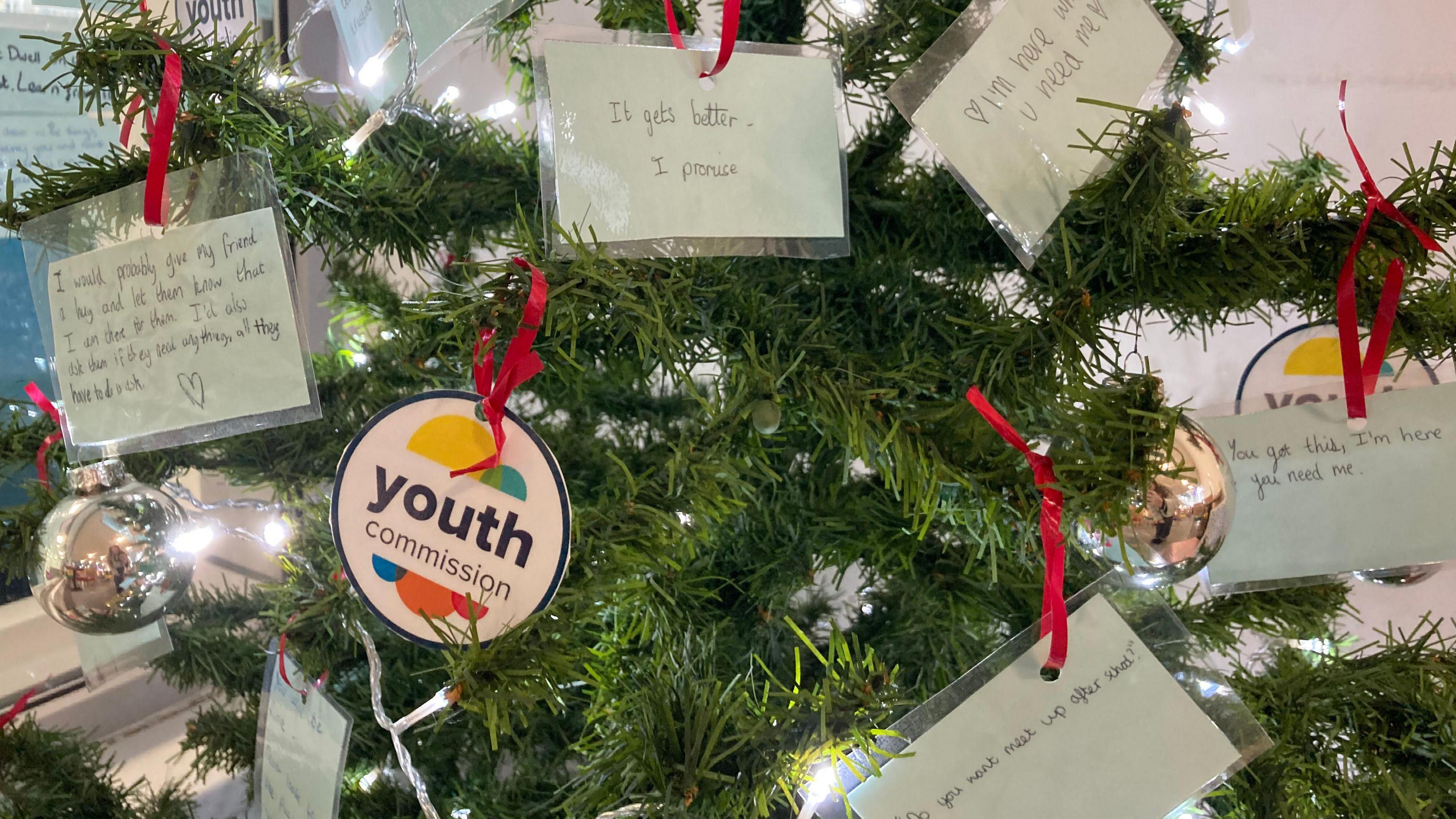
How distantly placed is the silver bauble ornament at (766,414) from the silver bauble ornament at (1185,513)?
0.14 m

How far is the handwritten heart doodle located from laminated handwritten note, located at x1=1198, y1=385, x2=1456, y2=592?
0.51m

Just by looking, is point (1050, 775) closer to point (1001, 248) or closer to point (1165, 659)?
point (1165, 659)

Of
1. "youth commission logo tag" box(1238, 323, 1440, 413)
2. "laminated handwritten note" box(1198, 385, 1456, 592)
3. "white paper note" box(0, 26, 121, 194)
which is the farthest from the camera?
"white paper note" box(0, 26, 121, 194)

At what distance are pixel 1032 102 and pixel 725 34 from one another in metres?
0.15

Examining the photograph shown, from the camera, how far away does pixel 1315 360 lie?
0.53 m

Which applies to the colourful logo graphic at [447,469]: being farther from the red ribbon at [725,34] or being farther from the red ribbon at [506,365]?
the red ribbon at [725,34]

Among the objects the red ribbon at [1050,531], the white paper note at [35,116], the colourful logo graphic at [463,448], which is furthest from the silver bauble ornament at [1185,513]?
the white paper note at [35,116]

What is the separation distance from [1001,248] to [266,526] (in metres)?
0.48

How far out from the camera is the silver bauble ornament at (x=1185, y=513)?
0.33 metres

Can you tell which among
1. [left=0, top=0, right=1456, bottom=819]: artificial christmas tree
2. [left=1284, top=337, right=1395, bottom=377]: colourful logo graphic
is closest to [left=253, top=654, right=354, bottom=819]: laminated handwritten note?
[left=0, top=0, right=1456, bottom=819]: artificial christmas tree

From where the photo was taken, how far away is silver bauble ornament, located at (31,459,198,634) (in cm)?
43

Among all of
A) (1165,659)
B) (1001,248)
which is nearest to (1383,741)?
(1165,659)

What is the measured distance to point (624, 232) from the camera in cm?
35

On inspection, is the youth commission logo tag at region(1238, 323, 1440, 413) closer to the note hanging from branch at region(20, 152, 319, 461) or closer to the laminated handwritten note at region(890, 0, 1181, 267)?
the laminated handwritten note at region(890, 0, 1181, 267)
